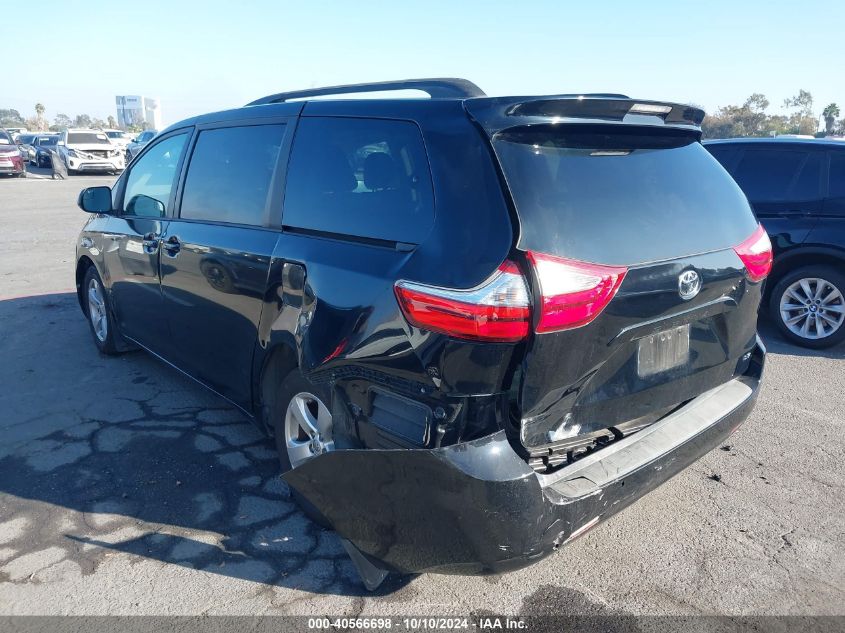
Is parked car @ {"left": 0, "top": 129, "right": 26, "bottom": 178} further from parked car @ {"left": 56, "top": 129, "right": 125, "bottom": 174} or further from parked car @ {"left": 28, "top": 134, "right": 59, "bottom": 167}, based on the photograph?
parked car @ {"left": 28, "top": 134, "right": 59, "bottom": 167}

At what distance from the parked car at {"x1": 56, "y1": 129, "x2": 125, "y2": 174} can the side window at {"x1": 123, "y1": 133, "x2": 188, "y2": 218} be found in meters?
26.6

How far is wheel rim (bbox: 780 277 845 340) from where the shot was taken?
19.9ft

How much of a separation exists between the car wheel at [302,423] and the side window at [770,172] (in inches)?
202

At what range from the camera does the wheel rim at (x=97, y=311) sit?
5562mm

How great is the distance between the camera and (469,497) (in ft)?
7.32

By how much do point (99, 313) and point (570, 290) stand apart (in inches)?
185

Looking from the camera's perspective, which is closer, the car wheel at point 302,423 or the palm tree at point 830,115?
the car wheel at point 302,423

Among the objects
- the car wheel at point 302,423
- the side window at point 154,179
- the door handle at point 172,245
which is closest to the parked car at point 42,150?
the side window at point 154,179

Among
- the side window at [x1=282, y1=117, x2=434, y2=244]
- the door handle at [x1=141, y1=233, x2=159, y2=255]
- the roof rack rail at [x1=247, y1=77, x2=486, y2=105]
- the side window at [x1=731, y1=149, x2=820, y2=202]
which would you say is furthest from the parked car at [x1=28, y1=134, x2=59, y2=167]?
the side window at [x1=282, y1=117, x2=434, y2=244]

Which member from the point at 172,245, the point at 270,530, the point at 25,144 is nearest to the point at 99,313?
the point at 172,245

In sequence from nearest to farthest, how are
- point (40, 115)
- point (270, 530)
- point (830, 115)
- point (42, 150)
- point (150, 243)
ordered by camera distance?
1. point (270, 530)
2. point (150, 243)
3. point (830, 115)
4. point (42, 150)
5. point (40, 115)

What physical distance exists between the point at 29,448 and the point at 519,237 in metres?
3.34

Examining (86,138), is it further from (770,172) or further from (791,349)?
(791,349)

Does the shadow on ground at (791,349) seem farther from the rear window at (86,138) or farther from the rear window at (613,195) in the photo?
the rear window at (86,138)
